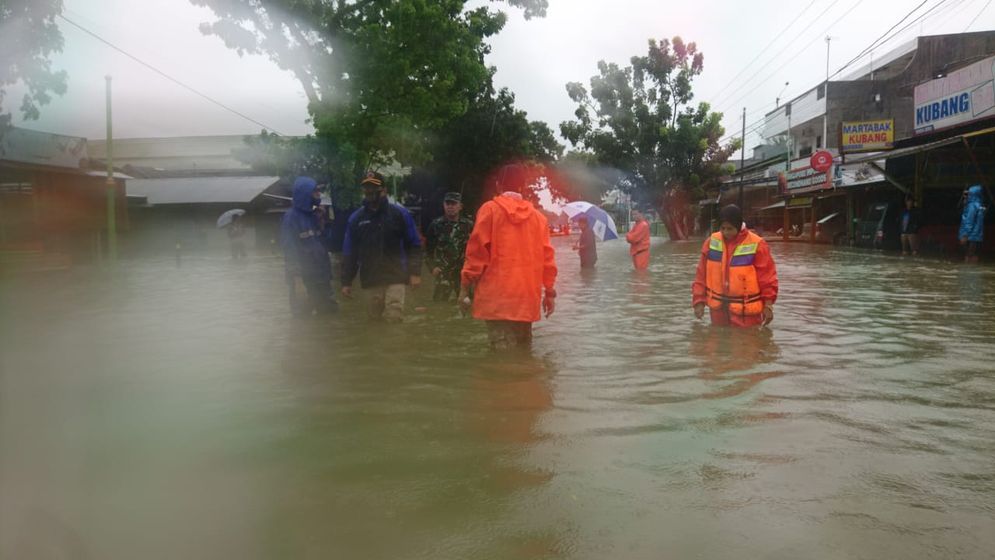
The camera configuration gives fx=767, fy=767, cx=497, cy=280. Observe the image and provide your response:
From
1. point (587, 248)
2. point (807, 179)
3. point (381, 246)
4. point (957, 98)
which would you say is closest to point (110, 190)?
point (587, 248)

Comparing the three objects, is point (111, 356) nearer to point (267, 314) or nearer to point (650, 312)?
point (267, 314)

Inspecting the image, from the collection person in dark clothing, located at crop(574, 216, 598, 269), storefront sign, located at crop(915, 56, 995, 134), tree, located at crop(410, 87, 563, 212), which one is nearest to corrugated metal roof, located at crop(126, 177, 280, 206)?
tree, located at crop(410, 87, 563, 212)

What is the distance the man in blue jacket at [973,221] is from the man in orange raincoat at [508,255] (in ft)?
54.1

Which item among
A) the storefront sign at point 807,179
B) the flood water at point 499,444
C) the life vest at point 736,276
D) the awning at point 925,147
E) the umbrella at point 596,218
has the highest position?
the storefront sign at point 807,179

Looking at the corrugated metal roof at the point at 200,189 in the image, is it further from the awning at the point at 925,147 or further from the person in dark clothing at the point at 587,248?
the awning at the point at 925,147

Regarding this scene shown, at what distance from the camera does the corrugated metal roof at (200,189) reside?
3403cm

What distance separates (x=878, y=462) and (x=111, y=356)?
6.08 metres

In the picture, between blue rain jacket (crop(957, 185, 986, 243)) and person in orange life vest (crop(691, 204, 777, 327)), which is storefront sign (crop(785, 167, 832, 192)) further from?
person in orange life vest (crop(691, 204, 777, 327))

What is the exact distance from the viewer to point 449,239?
942 centimetres

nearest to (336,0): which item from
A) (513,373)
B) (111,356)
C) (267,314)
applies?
(267,314)

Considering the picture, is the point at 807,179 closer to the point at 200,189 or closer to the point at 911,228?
the point at 911,228

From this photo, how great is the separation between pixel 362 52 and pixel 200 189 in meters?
20.5

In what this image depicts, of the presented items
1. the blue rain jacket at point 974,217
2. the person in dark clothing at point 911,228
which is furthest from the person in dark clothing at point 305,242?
the person in dark clothing at point 911,228

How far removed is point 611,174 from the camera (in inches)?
1750
